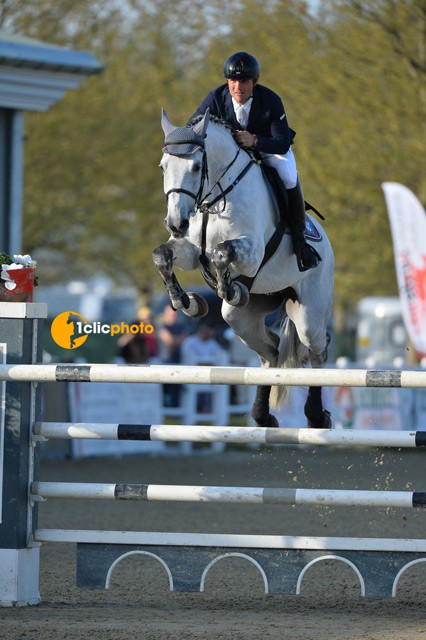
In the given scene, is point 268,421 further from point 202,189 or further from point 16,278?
point 16,278

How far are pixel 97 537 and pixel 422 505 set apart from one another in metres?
1.58

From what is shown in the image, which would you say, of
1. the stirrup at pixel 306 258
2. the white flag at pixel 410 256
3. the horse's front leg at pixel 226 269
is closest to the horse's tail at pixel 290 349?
the stirrup at pixel 306 258

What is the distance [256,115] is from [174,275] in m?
1.02

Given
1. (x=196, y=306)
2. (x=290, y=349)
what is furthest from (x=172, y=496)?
(x=290, y=349)

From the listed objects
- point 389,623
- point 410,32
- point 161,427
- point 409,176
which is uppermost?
point 410,32

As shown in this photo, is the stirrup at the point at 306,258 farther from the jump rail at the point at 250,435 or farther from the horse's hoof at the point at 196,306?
the jump rail at the point at 250,435

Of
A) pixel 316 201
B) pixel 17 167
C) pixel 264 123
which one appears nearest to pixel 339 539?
pixel 264 123

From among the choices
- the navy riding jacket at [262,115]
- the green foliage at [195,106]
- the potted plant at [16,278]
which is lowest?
the potted plant at [16,278]

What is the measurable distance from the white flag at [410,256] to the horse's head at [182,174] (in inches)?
314

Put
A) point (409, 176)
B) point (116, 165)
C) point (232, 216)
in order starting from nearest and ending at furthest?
point (232, 216) < point (409, 176) < point (116, 165)

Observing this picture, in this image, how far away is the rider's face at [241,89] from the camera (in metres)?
6.04

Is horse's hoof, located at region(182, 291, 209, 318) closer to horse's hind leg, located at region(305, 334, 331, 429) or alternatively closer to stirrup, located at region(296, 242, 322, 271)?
stirrup, located at region(296, 242, 322, 271)

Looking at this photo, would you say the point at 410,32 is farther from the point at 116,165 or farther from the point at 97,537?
the point at 97,537

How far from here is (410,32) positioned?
15.4 meters
